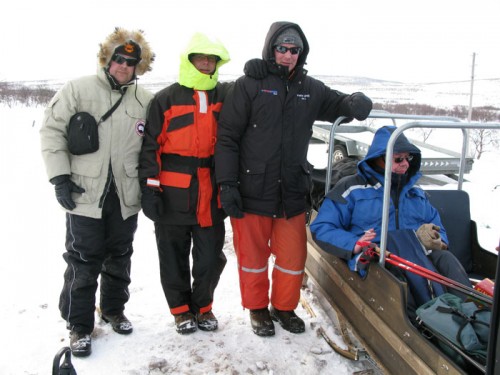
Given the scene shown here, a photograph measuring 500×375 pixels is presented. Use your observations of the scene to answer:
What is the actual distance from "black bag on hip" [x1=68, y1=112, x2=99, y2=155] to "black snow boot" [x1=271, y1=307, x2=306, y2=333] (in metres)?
1.71

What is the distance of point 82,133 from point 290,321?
1.85 meters

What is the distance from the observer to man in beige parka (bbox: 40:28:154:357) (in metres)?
2.56

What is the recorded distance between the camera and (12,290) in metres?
3.51

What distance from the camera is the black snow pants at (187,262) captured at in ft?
9.68

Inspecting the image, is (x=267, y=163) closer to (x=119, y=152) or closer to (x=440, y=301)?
(x=119, y=152)

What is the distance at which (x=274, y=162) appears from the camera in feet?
9.23

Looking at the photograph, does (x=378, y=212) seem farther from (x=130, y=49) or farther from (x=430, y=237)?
(x=130, y=49)

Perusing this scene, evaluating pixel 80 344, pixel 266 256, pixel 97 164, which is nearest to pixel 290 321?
pixel 266 256

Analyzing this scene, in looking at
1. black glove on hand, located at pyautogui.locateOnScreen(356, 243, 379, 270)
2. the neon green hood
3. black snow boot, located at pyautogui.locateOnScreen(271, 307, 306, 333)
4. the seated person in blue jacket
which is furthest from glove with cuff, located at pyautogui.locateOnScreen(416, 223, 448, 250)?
the neon green hood

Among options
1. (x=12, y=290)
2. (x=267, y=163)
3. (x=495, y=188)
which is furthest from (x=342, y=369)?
(x=495, y=188)

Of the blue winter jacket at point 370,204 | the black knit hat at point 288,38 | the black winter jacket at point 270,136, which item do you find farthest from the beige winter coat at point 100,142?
the blue winter jacket at point 370,204

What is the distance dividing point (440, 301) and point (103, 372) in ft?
6.27

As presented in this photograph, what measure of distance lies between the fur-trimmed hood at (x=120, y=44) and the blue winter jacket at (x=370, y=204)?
1.45 meters

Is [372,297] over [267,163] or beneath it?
beneath
